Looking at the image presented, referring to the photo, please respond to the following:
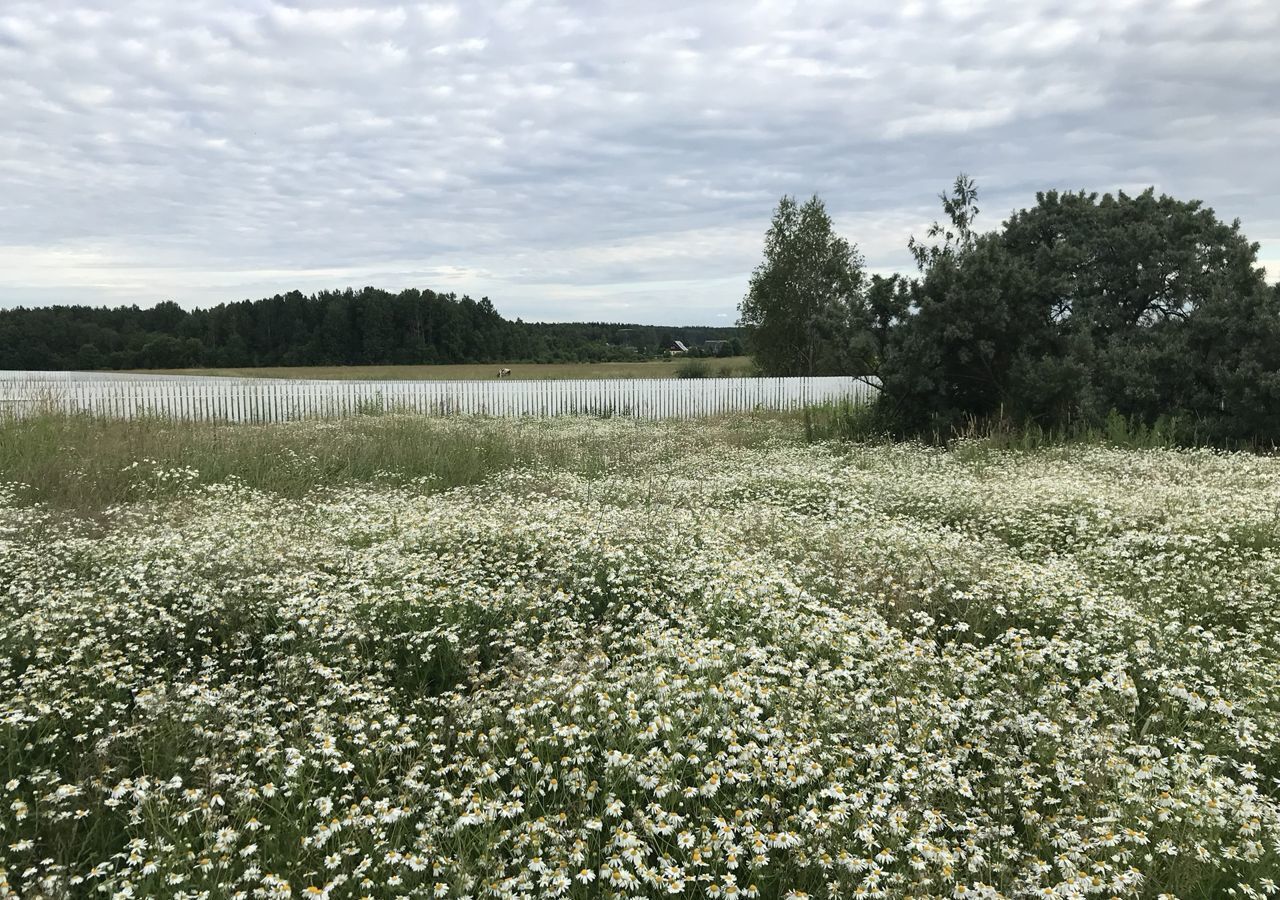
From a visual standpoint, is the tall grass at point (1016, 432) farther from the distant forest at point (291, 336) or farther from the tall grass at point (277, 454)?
the distant forest at point (291, 336)

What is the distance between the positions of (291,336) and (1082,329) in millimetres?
70533

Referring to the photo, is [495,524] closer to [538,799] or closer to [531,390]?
[538,799]

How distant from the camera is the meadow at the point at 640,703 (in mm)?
2740

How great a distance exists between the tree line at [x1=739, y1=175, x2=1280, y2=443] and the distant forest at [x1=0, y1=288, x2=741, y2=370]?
1973 inches

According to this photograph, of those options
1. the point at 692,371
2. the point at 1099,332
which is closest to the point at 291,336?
the point at 692,371

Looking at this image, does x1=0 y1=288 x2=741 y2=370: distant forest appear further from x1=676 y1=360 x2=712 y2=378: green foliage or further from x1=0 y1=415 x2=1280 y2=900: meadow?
x1=0 y1=415 x2=1280 y2=900: meadow

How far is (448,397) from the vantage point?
980 inches

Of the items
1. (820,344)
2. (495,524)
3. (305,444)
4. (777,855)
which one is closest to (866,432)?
(305,444)

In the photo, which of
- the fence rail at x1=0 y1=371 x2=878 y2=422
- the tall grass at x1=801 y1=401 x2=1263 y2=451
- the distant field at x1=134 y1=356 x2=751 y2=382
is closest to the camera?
the tall grass at x1=801 y1=401 x2=1263 y2=451

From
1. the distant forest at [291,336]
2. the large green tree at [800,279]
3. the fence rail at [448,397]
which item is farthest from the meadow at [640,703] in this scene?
the distant forest at [291,336]

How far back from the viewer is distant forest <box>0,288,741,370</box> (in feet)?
213

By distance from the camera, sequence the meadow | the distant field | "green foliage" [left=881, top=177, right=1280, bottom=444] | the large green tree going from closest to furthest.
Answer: the meadow → "green foliage" [left=881, top=177, right=1280, bottom=444] → the large green tree → the distant field

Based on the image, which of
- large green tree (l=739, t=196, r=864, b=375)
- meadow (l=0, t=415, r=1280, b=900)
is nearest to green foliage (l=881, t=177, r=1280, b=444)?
meadow (l=0, t=415, r=1280, b=900)

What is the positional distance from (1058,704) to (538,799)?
238cm
